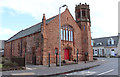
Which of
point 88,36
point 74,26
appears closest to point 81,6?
point 74,26

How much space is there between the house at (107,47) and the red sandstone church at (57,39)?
25140 mm

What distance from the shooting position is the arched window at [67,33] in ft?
79.4

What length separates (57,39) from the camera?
75.0 feet

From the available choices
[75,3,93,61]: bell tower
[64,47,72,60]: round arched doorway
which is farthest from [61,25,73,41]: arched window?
[75,3,93,61]: bell tower

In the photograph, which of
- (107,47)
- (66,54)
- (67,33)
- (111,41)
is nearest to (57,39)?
(67,33)

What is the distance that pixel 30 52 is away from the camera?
23672mm

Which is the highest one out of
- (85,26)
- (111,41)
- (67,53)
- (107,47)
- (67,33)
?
(85,26)

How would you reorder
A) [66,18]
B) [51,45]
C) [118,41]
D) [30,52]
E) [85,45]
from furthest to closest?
[118,41]
[85,45]
[66,18]
[30,52]
[51,45]

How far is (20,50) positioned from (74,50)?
45.6 ft

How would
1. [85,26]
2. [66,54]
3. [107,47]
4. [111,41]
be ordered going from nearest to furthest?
[66,54] < [85,26] < [107,47] < [111,41]

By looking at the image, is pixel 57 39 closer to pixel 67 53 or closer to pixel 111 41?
pixel 67 53

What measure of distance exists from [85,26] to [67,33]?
6.11 m

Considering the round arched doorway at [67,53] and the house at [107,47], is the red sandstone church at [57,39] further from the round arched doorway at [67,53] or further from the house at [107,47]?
the house at [107,47]

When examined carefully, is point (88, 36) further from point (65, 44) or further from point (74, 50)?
point (65, 44)
